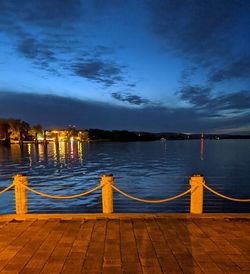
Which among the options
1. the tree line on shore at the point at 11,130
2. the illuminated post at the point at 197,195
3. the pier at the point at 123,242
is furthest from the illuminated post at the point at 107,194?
the tree line on shore at the point at 11,130

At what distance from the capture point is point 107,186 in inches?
327

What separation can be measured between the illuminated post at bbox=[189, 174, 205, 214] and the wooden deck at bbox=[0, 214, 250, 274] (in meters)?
0.39

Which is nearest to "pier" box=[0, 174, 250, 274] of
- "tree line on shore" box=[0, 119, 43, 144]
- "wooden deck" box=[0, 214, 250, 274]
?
"wooden deck" box=[0, 214, 250, 274]

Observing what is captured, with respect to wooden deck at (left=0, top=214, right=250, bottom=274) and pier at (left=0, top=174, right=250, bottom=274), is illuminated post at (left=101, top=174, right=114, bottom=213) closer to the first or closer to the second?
pier at (left=0, top=174, right=250, bottom=274)

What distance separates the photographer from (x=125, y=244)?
19.4 ft

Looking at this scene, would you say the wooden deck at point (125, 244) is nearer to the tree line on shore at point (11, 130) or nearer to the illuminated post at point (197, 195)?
the illuminated post at point (197, 195)

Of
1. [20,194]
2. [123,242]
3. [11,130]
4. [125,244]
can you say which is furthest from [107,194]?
[11,130]

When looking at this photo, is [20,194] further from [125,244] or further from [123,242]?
[125,244]

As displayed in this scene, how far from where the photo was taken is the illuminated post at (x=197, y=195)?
808 centimetres

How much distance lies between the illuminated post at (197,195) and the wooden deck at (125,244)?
0.39 m

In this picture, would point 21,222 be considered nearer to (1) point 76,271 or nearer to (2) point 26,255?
(2) point 26,255

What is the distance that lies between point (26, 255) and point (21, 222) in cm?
233

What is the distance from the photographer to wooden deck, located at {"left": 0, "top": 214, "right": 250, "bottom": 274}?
16.1 feet

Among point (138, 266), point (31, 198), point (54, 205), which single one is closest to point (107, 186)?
point (138, 266)
